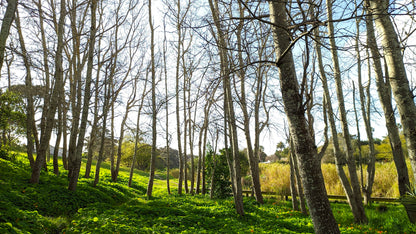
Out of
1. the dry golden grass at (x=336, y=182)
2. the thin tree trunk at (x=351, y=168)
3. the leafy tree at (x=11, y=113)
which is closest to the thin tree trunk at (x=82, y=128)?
the leafy tree at (x=11, y=113)

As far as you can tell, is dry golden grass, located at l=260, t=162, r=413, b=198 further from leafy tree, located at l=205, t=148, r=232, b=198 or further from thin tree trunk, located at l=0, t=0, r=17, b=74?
thin tree trunk, located at l=0, t=0, r=17, b=74

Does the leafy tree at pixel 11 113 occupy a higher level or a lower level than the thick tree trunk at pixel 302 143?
higher

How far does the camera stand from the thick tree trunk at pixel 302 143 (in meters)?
2.36

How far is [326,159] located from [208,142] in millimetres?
17504

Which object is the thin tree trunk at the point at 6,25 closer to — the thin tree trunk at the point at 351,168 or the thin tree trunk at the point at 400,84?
the thin tree trunk at the point at 400,84

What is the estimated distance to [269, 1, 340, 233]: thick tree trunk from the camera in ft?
7.75

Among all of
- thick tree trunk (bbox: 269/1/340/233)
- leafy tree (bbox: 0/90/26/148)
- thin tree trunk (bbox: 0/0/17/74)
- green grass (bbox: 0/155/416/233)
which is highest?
thin tree trunk (bbox: 0/0/17/74)

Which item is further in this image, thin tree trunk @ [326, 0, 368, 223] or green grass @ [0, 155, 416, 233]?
thin tree trunk @ [326, 0, 368, 223]

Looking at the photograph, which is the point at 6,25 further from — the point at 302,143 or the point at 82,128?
the point at 302,143

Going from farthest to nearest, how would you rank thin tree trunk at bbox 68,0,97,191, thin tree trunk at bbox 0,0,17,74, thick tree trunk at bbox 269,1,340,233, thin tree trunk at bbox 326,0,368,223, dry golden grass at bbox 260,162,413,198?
dry golden grass at bbox 260,162,413,198
thin tree trunk at bbox 68,0,97,191
thin tree trunk at bbox 326,0,368,223
thin tree trunk at bbox 0,0,17,74
thick tree trunk at bbox 269,1,340,233

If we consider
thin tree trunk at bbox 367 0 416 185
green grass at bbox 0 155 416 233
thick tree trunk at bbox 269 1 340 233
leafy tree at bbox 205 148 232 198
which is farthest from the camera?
leafy tree at bbox 205 148 232 198

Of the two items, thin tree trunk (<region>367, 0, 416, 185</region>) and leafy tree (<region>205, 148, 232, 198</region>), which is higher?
thin tree trunk (<region>367, 0, 416, 185</region>)

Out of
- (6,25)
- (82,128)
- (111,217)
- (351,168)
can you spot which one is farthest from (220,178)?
(6,25)

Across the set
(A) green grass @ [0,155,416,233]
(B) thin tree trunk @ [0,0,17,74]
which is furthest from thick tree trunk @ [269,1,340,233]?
(B) thin tree trunk @ [0,0,17,74]
